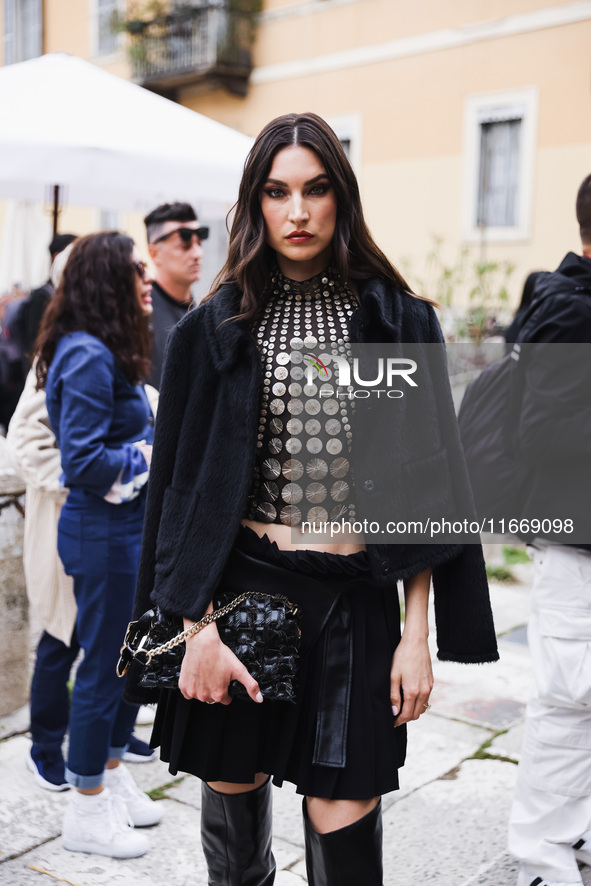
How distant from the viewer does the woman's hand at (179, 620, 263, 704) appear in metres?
1.96

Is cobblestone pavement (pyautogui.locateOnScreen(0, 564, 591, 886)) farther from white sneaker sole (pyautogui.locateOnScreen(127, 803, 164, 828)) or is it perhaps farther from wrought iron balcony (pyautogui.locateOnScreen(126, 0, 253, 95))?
wrought iron balcony (pyautogui.locateOnScreen(126, 0, 253, 95))

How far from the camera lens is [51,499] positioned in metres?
3.45

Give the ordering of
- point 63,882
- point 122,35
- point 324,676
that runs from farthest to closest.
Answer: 1. point 122,35
2. point 63,882
3. point 324,676

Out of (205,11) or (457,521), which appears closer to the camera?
(457,521)

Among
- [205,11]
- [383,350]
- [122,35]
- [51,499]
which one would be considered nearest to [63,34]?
[122,35]

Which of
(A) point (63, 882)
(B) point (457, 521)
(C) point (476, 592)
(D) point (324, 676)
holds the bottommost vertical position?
(A) point (63, 882)

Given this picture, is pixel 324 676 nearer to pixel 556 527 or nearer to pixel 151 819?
pixel 556 527

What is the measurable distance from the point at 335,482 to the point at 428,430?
225 mm

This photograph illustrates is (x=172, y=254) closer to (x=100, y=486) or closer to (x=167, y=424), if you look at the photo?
(x=100, y=486)

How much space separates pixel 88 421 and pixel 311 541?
1.20 m

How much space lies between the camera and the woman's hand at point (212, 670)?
1958mm

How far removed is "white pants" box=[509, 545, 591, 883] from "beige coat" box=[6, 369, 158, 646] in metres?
1.60

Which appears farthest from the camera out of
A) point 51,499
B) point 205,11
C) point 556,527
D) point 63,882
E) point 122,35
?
point 122,35

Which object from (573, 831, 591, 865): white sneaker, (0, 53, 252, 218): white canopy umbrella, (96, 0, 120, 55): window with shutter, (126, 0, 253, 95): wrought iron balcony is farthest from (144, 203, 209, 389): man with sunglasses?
(96, 0, 120, 55): window with shutter
